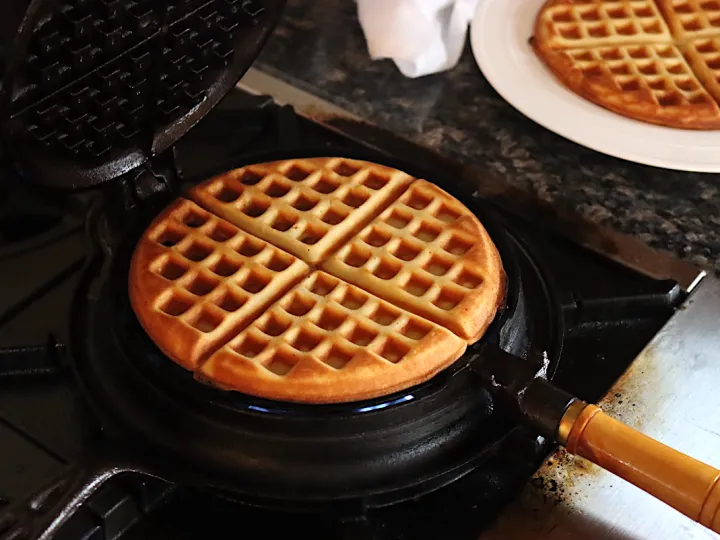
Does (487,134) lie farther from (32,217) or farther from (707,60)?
(32,217)

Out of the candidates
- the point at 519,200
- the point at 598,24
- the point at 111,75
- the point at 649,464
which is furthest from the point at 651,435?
the point at 598,24

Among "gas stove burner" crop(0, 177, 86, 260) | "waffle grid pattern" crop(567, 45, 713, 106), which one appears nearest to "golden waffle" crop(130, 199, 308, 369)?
"gas stove burner" crop(0, 177, 86, 260)

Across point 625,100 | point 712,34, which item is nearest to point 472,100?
point 625,100

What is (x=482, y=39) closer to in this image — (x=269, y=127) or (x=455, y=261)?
(x=269, y=127)

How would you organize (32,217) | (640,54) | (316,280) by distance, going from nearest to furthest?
(316,280)
(32,217)
(640,54)

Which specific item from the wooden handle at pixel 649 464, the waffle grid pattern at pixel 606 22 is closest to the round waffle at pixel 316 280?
the wooden handle at pixel 649 464
